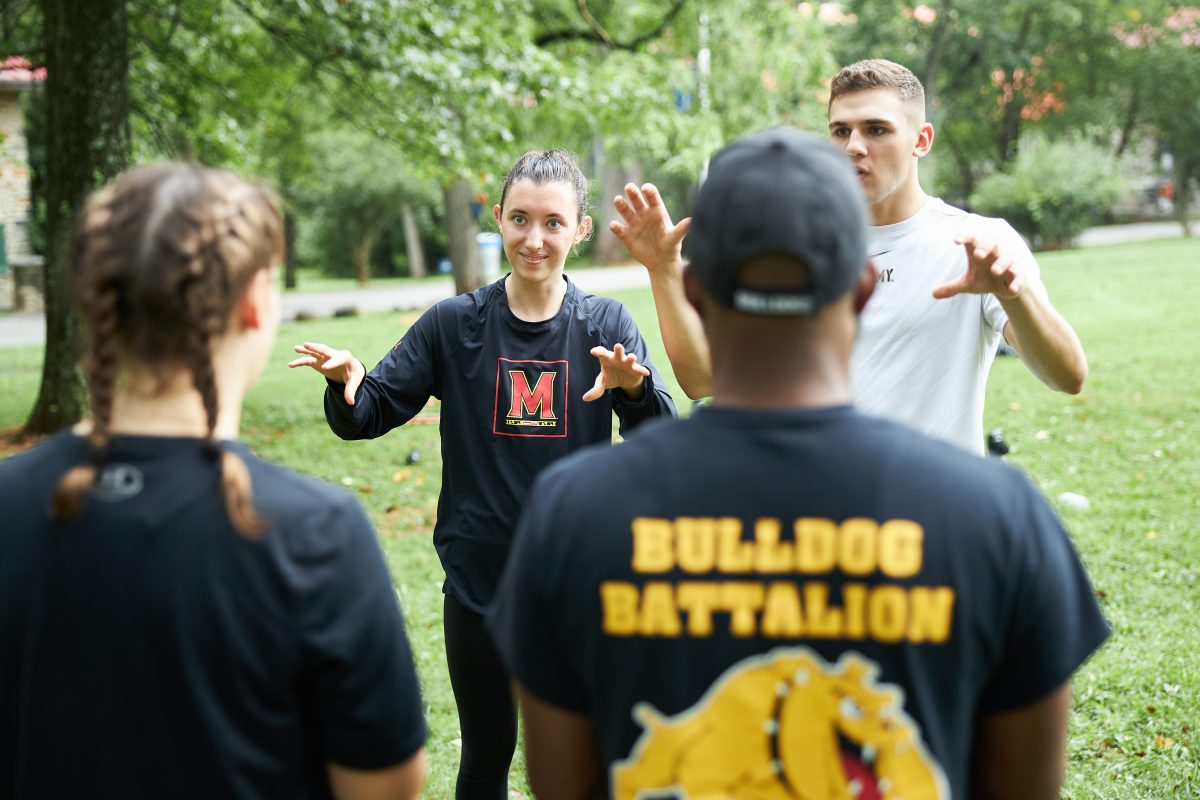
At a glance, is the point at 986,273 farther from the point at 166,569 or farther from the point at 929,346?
the point at 166,569

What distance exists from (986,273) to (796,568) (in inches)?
52.7

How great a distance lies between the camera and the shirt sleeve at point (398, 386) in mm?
3494

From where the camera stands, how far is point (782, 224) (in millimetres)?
1607

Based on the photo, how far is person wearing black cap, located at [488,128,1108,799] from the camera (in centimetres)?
161

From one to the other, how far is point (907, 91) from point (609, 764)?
8.39 feet

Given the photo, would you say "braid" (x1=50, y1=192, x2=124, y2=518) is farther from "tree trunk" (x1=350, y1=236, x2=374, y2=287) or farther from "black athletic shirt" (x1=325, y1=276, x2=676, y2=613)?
"tree trunk" (x1=350, y1=236, x2=374, y2=287)

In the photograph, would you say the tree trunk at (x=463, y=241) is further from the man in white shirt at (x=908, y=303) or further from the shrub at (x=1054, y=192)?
the shrub at (x=1054, y=192)

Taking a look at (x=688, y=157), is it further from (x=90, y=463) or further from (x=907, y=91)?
(x=90, y=463)

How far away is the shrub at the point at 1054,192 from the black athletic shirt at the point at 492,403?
31.3m

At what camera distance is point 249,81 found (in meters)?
14.5

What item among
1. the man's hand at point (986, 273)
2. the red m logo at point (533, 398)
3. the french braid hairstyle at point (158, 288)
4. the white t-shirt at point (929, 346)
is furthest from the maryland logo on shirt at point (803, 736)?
the red m logo at point (533, 398)

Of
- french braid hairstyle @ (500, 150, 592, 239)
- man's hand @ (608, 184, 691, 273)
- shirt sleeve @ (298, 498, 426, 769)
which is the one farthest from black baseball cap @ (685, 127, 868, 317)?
french braid hairstyle @ (500, 150, 592, 239)

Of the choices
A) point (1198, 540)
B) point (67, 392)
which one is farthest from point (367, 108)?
point (1198, 540)

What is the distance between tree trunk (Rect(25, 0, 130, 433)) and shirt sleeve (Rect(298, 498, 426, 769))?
996cm
